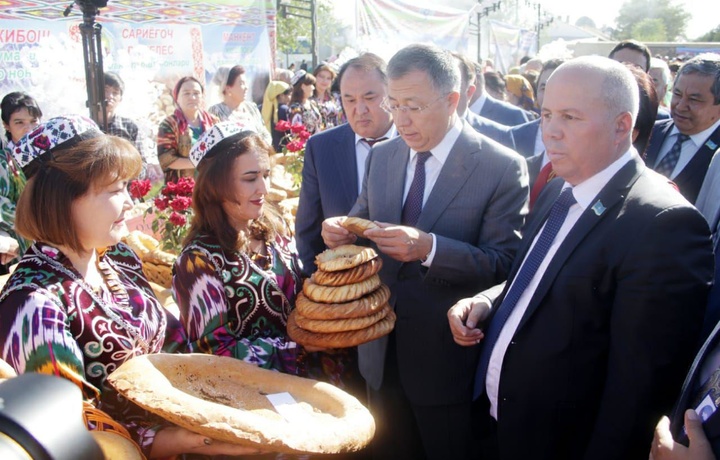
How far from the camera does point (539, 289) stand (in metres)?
1.91

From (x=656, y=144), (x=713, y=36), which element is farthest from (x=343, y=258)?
(x=713, y=36)

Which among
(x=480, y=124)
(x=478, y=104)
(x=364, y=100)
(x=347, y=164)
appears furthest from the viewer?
(x=478, y=104)

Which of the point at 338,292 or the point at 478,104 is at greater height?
the point at 478,104

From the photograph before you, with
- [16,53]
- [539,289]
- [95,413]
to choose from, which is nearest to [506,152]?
[539,289]

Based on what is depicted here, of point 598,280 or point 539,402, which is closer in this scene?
point 598,280

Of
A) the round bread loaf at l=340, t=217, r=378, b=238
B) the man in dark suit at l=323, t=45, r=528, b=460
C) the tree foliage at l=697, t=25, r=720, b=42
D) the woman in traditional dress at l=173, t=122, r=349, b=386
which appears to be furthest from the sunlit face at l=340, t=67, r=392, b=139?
the tree foliage at l=697, t=25, r=720, b=42

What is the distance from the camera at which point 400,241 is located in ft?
7.33

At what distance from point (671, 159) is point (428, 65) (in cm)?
231

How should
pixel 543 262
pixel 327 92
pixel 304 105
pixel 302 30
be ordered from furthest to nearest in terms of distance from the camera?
pixel 302 30 → pixel 327 92 → pixel 304 105 → pixel 543 262

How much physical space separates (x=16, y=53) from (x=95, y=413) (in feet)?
19.2

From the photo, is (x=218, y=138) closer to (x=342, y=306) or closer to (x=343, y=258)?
(x=343, y=258)

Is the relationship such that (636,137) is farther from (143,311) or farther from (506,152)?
(143,311)

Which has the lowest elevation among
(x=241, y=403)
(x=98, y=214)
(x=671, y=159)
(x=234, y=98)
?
(x=241, y=403)

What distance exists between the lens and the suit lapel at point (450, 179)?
252 centimetres
